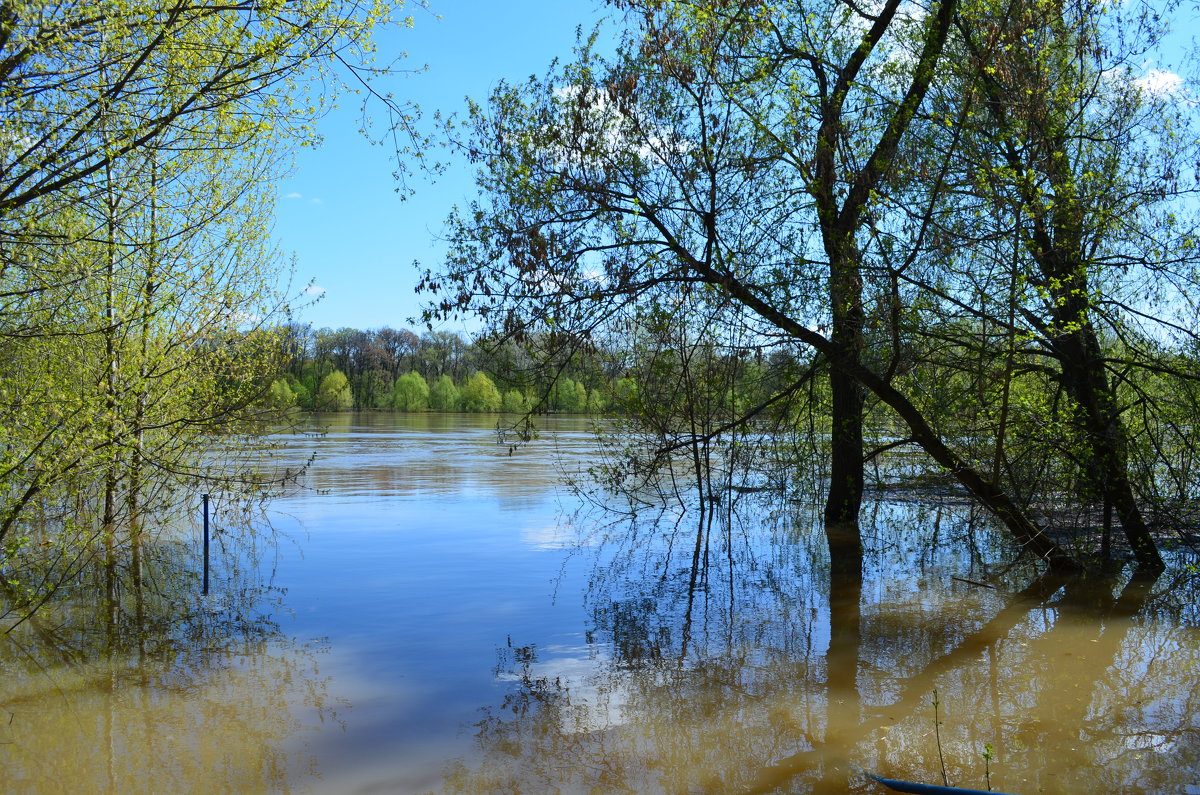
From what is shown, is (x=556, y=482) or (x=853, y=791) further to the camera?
(x=556, y=482)

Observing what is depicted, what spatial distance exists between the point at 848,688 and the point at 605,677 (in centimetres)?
194

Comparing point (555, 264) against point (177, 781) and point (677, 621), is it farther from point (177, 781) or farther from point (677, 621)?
point (177, 781)

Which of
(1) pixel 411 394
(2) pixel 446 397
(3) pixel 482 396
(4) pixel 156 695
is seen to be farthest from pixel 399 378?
(4) pixel 156 695

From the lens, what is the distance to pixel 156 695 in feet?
22.8

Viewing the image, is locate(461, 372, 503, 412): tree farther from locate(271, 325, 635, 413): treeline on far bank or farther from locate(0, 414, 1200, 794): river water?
locate(0, 414, 1200, 794): river water

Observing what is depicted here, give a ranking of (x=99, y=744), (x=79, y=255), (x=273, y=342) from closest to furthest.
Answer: (x=99, y=744)
(x=79, y=255)
(x=273, y=342)

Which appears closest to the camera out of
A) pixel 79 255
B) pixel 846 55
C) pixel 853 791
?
pixel 853 791

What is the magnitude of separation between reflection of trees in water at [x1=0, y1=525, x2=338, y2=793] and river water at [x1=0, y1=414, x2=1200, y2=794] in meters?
0.03

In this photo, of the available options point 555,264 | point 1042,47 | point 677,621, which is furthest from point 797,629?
point 1042,47

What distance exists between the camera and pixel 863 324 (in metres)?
10.7

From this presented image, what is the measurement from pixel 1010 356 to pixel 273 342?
11.7 meters

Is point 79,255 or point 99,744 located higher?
point 79,255

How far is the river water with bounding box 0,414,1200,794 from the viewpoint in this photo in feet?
18.8

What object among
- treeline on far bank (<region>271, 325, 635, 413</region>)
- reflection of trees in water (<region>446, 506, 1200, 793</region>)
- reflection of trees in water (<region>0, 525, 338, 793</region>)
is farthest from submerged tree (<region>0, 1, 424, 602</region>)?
treeline on far bank (<region>271, 325, 635, 413</region>)
